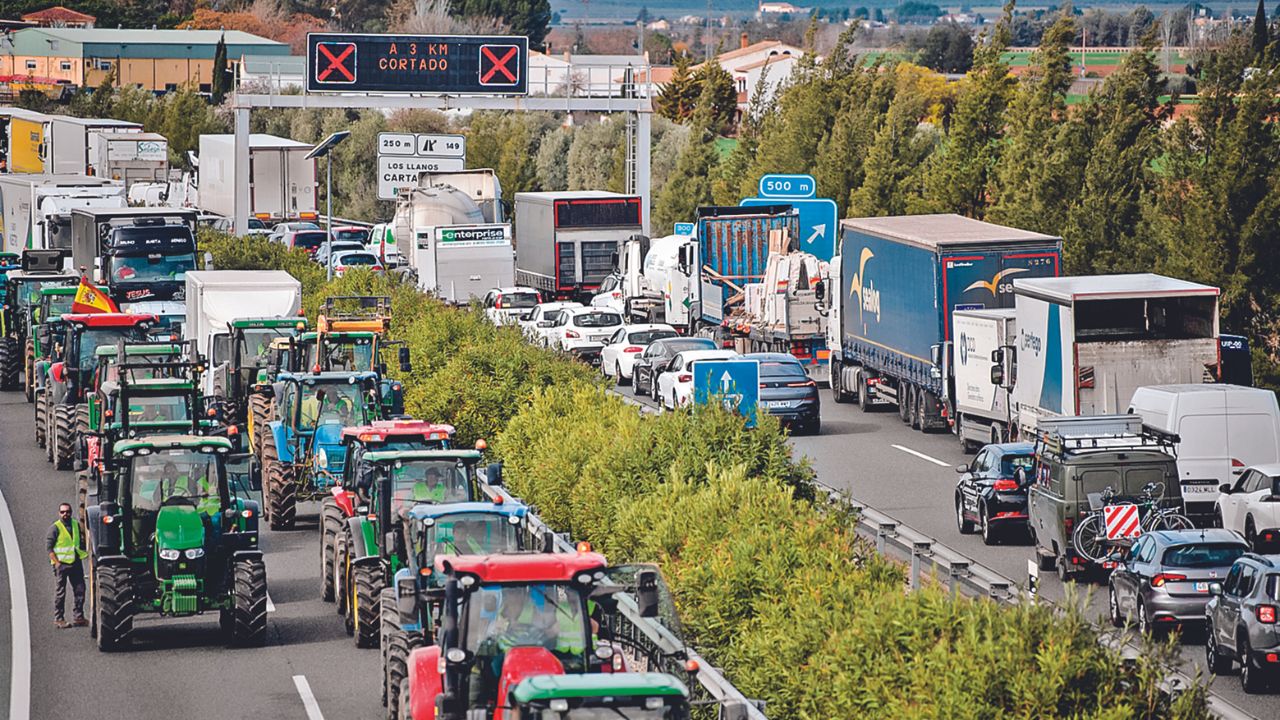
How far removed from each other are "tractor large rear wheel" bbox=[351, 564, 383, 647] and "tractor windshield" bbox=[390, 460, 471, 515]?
717 mm

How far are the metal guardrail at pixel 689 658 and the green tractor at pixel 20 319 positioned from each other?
95.0 feet

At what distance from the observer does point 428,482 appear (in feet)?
66.8

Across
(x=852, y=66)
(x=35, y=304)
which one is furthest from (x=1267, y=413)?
(x=852, y=66)

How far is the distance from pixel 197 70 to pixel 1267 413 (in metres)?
135

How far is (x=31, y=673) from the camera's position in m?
20.1

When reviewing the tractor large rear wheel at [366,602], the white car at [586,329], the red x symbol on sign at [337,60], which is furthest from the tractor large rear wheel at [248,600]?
the red x symbol on sign at [337,60]

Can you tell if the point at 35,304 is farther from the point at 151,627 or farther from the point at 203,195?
the point at 203,195

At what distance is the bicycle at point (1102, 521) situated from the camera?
23.8 m

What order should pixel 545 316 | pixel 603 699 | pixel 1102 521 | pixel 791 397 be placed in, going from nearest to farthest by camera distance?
pixel 603 699, pixel 1102 521, pixel 791 397, pixel 545 316

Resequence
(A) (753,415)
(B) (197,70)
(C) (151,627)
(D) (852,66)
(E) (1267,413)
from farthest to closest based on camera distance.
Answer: (B) (197,70) < (D) (852,66) < (E) (1267,413) < (A) (753,415) < (C) (151,627)

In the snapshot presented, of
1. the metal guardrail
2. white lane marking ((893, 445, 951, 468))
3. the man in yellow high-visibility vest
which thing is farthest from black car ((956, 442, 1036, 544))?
the man in yellow high-visibility vest

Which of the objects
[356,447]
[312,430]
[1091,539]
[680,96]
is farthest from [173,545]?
[680,96]

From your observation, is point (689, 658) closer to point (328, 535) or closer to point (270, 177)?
point (328, 535)

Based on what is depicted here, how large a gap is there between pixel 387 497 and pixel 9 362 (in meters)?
28.1
